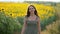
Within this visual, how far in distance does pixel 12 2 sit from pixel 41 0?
20.4 inches

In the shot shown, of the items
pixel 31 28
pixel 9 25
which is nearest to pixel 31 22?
pixel 31 28

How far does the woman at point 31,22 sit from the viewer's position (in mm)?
2984

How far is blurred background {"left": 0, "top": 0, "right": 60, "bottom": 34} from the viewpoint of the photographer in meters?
3.08

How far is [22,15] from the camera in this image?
3.10m

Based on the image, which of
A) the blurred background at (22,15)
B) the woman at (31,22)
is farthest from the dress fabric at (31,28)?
the blurred background at (22,15)

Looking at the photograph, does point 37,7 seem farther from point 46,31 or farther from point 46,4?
point 46,31

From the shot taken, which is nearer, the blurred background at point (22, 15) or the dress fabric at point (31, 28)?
the dress fabric at point (31, 28)

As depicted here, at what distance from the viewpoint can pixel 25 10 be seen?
3080 millimetres

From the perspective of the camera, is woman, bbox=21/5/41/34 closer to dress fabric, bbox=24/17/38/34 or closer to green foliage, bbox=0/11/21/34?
dress fabric, bbox=24/17/38/34

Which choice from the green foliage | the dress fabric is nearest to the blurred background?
the green foliage

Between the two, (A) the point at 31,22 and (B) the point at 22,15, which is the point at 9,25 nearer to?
(B) the point at 22,15

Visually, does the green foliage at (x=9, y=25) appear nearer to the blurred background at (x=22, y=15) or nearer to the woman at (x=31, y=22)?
the blurred background at (x=22, y=15)

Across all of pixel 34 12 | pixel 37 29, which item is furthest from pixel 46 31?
pixel 34 12

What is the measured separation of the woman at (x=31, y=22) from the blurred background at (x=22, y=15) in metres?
0.07
